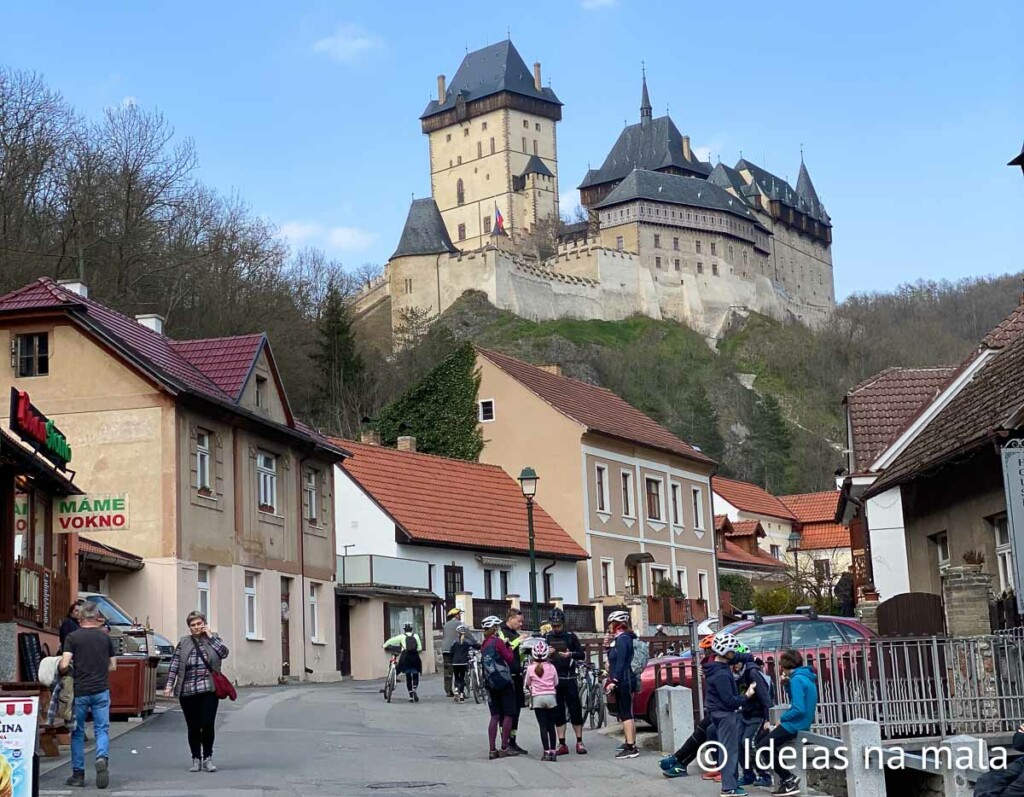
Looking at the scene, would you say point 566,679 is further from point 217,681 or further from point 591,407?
point 591,407

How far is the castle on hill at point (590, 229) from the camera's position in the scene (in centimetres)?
13575

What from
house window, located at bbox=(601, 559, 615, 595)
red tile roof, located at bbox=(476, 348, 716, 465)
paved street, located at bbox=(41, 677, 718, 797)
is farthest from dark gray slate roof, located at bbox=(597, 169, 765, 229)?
paved street, located at bbox=(41, 677, 718, 797)

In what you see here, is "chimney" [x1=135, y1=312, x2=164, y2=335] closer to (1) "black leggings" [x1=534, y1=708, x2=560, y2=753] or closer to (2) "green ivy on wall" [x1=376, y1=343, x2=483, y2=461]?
(2) "green ivy on wall" [x1=376, y1=343, x2=483, y2=461]

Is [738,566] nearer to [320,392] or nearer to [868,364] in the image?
[320,392]

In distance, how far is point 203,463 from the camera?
34.4 metres

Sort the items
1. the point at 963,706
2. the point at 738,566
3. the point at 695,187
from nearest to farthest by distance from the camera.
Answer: the point at 963,706 < the point at 738,566 < the point at 695,187

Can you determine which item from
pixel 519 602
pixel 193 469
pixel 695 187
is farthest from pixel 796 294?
pixel 193 469

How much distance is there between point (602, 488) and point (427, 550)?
36.0 feet

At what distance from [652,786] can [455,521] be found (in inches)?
1217

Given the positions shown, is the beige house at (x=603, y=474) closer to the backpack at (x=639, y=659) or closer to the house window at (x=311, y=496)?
the house window at (x=311, y=496)

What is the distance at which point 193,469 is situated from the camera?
33719mm

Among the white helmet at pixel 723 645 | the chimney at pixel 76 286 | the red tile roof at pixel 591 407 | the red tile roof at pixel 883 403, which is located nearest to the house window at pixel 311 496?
the chimney at pixel 76 286

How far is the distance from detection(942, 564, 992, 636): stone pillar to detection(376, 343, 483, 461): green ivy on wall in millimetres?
34647

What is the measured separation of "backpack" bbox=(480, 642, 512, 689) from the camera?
711 inches
